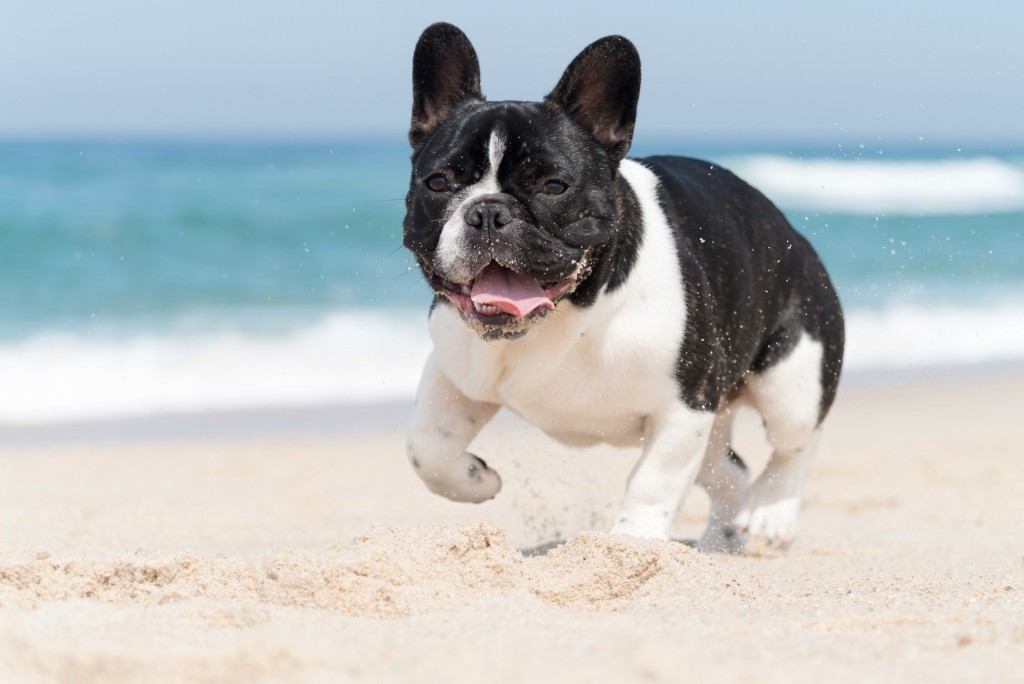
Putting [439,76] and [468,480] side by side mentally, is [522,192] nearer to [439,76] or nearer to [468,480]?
[439,76]

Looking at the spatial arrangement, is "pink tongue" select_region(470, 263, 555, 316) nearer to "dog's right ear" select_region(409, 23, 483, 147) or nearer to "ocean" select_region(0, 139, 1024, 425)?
"ocean" select_region(0, 139, 1024, 425)

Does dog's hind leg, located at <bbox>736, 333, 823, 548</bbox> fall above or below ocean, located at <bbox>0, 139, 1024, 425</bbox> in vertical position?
above

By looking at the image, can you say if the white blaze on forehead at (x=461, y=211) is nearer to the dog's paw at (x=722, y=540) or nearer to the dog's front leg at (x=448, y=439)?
the dog's front leg at (x=448, y=439)

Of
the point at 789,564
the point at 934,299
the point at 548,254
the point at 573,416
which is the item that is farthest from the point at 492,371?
the point at 934,299

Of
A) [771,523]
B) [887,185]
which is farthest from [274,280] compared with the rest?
[887,185]

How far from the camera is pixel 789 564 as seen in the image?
5.84 meters

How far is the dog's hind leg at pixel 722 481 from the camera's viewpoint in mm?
6566

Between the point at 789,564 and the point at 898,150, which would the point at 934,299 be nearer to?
the point at 789,564

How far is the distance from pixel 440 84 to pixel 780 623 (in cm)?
263

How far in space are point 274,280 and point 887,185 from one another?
18.1 metres

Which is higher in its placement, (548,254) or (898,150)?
(548,254)

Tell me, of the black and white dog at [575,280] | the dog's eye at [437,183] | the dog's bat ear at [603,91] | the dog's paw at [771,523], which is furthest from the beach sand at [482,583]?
the dog's bat ear at [603,91]

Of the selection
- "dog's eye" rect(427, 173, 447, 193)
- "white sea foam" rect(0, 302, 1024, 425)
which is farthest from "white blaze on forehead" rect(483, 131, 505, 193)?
"white sea foam" rect(0, 302, 1024, 425)

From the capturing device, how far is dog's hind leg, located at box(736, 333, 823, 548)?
6.20 meters
